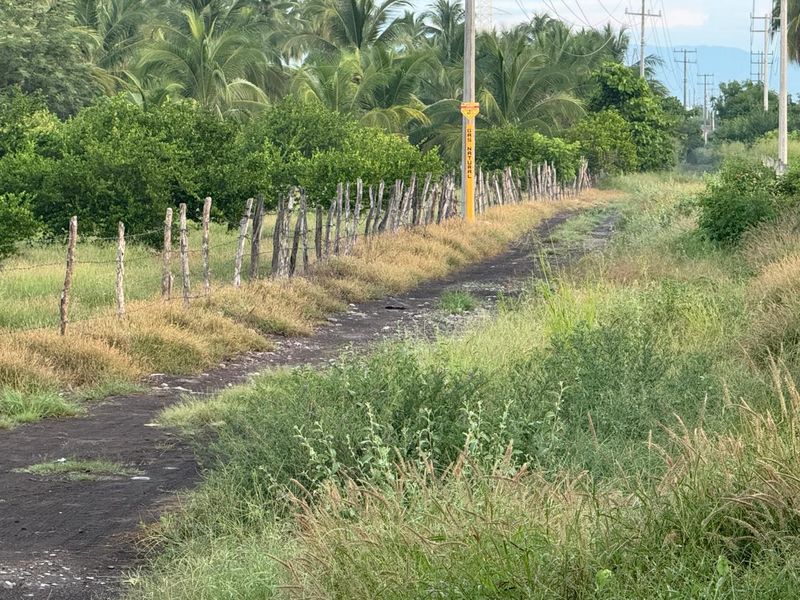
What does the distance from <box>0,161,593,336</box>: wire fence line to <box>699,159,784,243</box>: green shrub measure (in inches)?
231

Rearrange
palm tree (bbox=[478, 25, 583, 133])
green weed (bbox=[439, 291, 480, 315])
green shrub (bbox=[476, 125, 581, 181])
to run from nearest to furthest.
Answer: green weed (bbox=[439, 291, 480, 315])
green shrub (bbox=[476, 125, 581, 181])
palm tree (bbox=[478, 25, 583, 133])

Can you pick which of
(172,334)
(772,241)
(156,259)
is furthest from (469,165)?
(172,334)

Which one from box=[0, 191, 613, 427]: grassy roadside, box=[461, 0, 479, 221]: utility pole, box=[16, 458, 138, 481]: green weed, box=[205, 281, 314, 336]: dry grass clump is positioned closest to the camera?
box=[16, 458, 138, 481]: green weed

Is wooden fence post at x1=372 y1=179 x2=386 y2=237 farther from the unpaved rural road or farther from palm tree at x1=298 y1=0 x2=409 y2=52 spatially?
palm tree at x1=298 y1=0 x2=409 y2=52

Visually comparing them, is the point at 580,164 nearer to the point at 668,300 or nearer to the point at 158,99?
the point at 158,99

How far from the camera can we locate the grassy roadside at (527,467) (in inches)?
171

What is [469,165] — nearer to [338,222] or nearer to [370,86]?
[338,222]

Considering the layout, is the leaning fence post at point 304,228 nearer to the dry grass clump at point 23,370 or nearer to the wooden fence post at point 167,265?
the wooden fence post at point 167,265

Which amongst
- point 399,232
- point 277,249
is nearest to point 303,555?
point 277,249

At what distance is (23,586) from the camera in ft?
19.4

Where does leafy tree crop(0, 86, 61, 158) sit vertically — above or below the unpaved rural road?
above

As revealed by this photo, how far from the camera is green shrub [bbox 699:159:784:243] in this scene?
1873 centimetres

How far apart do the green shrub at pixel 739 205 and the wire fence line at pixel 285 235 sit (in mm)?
5860

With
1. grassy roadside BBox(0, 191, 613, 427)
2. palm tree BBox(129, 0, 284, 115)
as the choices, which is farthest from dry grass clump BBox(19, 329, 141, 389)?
palm tree BBox(129, 0, 284, 115)
